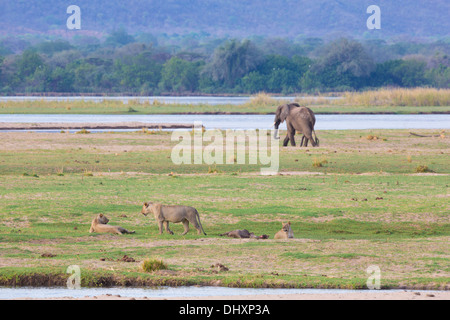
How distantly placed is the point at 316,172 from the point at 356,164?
288 cm

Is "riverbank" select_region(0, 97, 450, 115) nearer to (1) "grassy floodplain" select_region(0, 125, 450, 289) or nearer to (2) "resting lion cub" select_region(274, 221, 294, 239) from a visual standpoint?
(1) "grassy floodplain" select_region(0, 125, 450, 289)

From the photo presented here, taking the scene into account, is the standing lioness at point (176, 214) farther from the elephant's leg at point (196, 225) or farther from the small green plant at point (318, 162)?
the small green plant at point (318, 162)

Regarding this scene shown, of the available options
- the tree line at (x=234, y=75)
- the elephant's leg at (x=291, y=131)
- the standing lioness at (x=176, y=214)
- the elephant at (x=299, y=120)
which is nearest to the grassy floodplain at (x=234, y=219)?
the standing lioness at (x=176, y=214)

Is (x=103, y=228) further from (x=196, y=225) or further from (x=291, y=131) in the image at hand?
(x=291, y=131)

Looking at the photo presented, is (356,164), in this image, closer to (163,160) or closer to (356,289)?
(163,160)

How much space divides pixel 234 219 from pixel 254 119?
4325cm

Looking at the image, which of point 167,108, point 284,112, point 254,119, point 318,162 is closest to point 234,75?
point 167,108

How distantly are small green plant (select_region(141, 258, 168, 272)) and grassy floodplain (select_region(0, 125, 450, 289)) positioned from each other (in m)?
0.10

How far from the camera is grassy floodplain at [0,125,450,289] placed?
1318 cm

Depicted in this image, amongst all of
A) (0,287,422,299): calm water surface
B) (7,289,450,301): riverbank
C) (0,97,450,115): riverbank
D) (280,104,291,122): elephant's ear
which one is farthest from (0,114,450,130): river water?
(7,289,450,301): riverbank

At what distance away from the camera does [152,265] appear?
13188mm

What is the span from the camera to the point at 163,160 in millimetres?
30984

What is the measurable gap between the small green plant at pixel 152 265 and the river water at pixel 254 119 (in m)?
38.2
